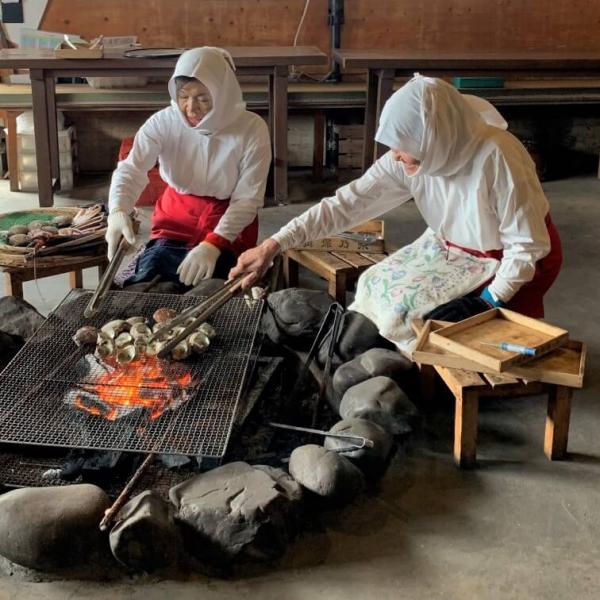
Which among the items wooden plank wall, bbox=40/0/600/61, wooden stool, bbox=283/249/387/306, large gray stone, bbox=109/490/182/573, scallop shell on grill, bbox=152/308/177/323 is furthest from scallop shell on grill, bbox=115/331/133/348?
wooden plank wall, bbox=40/0/600/61

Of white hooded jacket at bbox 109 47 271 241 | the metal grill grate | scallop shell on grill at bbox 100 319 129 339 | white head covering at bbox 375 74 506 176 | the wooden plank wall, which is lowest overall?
the metal grill grate

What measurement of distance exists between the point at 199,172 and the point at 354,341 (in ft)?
3.87

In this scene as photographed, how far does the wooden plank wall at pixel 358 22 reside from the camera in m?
6.61

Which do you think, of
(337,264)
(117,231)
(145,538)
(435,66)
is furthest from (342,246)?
(435,66)

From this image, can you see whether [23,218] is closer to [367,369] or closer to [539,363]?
[367,369]

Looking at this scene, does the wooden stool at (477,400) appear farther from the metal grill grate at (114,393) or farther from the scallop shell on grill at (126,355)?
the scallop shell on grill at (126,355)

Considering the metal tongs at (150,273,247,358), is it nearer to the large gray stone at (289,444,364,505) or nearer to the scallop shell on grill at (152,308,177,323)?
the scallop shell on grill at (152,308,177,323)

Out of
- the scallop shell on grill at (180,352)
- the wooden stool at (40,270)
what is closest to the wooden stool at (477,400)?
the scallop shell on grill at (180,352)

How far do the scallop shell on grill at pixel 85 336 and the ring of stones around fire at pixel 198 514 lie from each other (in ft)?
2.08

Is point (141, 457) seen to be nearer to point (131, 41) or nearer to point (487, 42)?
point (131, 41)

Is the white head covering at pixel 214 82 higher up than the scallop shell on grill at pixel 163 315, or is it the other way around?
the white head covering at pixel 214 82

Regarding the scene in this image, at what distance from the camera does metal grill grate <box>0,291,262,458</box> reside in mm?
2328

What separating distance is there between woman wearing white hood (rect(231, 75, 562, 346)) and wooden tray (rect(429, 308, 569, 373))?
124 millimetres

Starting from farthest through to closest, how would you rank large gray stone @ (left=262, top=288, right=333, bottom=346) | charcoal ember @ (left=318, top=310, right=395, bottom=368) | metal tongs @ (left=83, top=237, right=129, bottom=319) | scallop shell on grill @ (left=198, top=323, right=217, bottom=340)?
1. large gray stone @ (left=262, top=288, right=333, bottom=346)
2. charcoal ember @ (left=318, top=310, right=395, bottom=368)
3. metal tongs @ (left=83, top=237, right=129, bottom=319)
4. scallop shell on grill @ (left=198, top=323, right=217, bottom=340)
